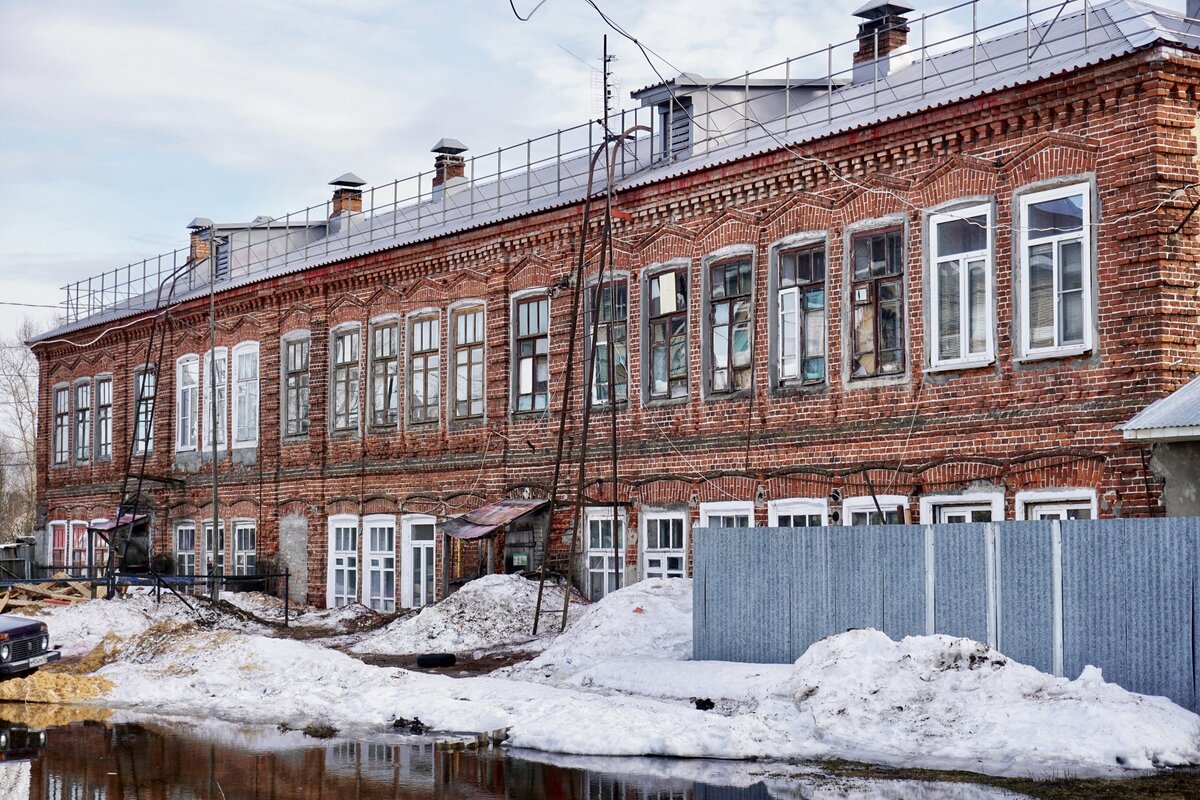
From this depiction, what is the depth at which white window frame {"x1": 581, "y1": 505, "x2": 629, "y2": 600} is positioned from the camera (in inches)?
915

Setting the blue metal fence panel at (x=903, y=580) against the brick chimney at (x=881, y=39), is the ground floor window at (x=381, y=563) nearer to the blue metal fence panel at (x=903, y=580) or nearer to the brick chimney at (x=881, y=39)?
the brick chimney at (x=881, y=39)

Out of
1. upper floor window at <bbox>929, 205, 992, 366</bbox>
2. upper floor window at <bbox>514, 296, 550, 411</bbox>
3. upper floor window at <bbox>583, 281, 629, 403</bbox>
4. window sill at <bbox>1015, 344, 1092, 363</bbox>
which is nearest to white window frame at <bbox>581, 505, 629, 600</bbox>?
upper floor window at <bbox>583, 281, 629, 403</bbox>

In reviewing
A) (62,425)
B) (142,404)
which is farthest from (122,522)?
(62,425)

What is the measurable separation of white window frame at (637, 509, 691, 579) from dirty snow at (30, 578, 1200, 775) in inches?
92.0

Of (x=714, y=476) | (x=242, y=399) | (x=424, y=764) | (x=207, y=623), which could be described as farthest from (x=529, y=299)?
A: (x=424, y=764)

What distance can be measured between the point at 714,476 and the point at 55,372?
81.9ft

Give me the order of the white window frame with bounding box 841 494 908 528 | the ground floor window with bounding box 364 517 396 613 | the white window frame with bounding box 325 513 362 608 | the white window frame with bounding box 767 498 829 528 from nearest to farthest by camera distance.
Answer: the white window frame with bounding box 841 494 908 528 → the white window frame with bounding box 767 498 829 528 → the ground floor window with bounding box 364 517 396 613 → the white window frame with bounding box 325 513 362 608

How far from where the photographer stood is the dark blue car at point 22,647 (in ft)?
58.3

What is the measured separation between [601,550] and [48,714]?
367 inches

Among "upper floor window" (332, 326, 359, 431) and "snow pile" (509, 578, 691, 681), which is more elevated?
"upper floor window" (332, 326, 359, 431)

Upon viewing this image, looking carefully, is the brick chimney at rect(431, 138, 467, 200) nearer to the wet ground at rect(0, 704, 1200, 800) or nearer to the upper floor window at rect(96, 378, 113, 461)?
the upper floor window at rect(96, 378, 113, 461)

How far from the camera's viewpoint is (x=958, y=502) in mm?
18312

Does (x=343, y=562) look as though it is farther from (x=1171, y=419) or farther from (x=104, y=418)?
(x=1171, y=419)

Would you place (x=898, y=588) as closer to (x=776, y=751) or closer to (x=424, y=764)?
(x=776, y=751)
